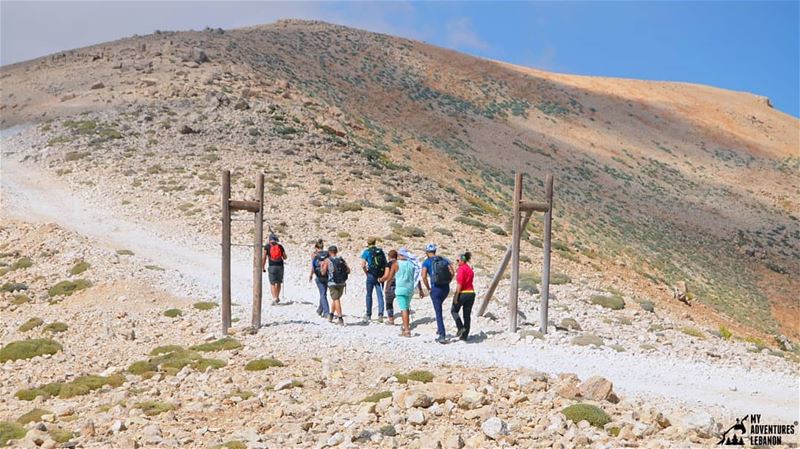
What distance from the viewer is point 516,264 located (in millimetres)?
18484

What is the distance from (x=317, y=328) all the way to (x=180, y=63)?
40.0m

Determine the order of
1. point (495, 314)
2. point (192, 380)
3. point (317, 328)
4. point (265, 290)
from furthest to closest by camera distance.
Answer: point (265, 290), point (495, 314), point (317, 328), point (192, 380)

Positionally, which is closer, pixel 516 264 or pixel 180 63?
pixel 516 264

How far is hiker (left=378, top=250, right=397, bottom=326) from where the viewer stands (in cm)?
1908

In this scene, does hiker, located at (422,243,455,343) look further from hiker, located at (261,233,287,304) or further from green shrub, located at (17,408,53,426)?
green shrub, located at (17,408,53,426)

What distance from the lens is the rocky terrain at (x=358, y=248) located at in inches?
489

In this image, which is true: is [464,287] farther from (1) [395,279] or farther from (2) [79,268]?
(2) [79,268]

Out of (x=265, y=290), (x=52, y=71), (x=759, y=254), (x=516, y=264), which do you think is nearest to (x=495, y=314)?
(x=516, y=264)

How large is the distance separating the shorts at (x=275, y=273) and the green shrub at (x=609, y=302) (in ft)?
30.5

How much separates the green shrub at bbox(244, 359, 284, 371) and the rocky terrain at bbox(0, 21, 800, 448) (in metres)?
0.03

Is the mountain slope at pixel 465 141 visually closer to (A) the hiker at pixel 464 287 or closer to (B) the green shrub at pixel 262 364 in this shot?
(A) the hiker at pixel 464 287

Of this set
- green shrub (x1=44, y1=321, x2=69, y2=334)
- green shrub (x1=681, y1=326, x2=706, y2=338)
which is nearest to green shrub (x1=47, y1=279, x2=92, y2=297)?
green shrub (x1=44, y1=321, x2=69, y2=334)

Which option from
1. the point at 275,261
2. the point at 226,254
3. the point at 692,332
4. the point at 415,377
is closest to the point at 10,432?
the point at 226,254

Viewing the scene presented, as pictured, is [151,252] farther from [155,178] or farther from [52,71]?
[52,71]
